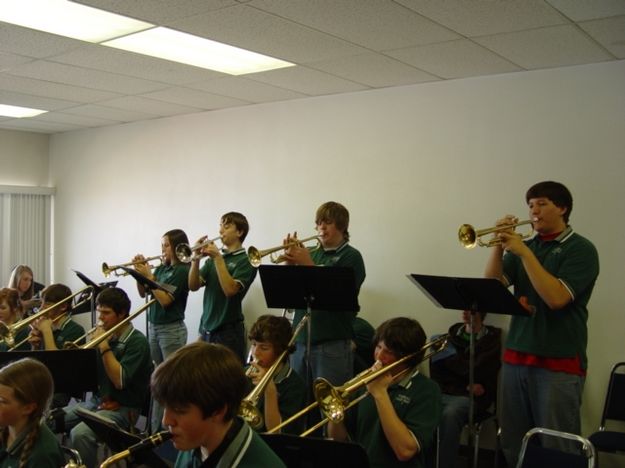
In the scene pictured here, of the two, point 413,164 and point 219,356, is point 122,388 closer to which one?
point 219,356

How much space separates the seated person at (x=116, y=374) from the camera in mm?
3320

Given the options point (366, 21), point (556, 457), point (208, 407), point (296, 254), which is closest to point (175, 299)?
point (296, 254)

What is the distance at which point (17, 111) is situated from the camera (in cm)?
598

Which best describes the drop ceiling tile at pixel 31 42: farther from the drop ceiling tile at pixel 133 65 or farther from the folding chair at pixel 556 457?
the folding chair at pixel 556 457

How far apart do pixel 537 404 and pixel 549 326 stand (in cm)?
37

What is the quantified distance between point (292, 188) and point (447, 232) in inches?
55.3

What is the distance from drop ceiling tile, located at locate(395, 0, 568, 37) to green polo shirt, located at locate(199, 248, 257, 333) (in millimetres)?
2112

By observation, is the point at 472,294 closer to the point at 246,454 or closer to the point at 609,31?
the point at 609,31

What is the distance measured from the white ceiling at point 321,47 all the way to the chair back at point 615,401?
179 cm

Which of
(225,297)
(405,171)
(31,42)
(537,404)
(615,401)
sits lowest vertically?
(615,401)

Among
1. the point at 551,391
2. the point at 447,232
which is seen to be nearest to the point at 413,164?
the point at 447,232

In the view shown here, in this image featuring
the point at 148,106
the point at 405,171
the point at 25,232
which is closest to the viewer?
the point at 405,171

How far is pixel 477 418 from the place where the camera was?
370 centimetres

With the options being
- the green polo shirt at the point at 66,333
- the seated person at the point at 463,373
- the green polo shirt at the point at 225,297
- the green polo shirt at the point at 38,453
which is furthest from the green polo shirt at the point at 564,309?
the green polo shirt at the point at 66,333
